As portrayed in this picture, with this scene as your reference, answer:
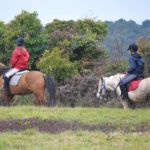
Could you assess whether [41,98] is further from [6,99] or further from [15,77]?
[6,99]

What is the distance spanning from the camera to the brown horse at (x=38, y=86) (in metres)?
20.1

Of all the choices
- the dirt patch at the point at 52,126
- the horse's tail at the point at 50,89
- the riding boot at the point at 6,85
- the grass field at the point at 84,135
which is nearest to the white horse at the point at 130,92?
the horse's tail at the point at 50,89

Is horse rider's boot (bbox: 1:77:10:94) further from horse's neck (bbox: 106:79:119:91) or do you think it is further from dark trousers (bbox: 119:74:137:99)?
dark trousers (bbox: 119:74:137:99)

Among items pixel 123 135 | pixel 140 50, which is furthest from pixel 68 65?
pixel 123 135

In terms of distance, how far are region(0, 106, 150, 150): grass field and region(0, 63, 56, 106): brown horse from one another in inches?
140

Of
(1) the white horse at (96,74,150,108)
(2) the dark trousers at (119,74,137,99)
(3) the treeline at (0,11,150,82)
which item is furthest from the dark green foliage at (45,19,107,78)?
(2) the dark trousers at (119,74,137,99)

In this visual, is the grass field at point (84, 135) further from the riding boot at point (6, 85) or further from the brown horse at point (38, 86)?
the riding boot at point (6, 85)

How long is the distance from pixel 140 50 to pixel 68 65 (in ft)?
11.3

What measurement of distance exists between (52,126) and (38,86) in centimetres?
688

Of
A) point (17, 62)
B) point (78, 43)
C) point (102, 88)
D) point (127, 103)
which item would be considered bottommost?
→ point (127, 103)

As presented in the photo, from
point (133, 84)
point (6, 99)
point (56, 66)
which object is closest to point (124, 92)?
point (133, 84)

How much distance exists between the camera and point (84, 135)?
1227 centimetres

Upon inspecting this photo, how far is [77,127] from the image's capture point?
45.0ft

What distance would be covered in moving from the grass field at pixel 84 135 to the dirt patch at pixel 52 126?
0.12 meters
